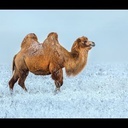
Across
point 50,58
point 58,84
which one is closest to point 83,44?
point 50,58

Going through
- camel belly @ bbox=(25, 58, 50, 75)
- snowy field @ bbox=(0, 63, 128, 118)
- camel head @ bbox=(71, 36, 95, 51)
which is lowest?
snowy field @ bbox=(0, 63, 128, 118)

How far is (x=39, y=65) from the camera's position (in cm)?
653

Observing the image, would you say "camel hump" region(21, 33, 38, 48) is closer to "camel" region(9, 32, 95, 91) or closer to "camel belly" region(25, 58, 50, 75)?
"camel" region(9, 32, 95, 91)

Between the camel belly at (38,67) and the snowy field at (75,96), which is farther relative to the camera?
the camel belly at (38,67)

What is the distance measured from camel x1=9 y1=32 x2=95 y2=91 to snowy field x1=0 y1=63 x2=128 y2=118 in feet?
0.19

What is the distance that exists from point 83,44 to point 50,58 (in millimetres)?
408

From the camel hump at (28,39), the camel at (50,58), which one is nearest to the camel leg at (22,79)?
the camel at (50,58)

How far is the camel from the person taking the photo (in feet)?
21.3

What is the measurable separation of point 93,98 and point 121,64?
0.51 meters

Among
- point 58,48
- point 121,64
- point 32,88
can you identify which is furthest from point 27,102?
point 121,64

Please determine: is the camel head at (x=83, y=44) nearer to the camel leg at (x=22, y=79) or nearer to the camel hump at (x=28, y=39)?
the camel hump at (x=28, y=39)

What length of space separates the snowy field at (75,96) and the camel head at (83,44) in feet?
0.71

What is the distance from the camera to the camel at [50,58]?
649 centimetres

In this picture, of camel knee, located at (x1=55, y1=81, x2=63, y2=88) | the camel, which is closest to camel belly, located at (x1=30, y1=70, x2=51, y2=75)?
the camel
